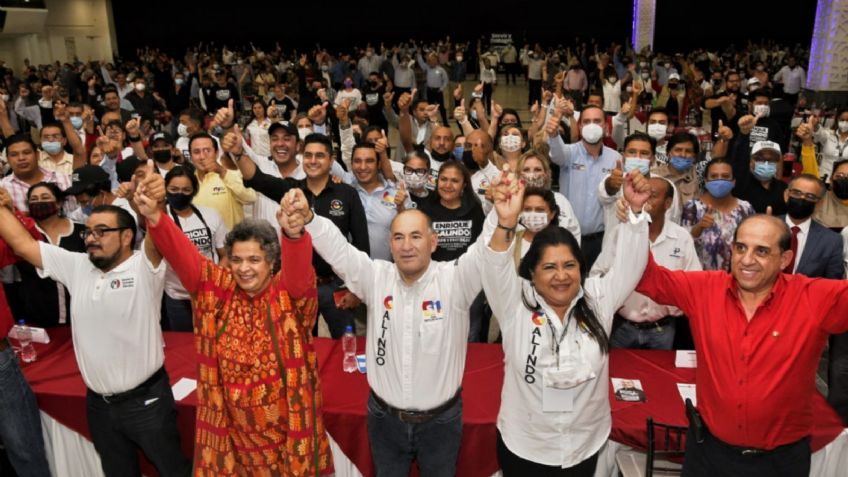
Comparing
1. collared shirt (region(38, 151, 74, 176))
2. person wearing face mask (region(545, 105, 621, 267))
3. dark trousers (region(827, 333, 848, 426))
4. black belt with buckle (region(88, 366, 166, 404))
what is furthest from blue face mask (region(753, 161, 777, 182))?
collared shirt (region(38, 151, 74, 176))

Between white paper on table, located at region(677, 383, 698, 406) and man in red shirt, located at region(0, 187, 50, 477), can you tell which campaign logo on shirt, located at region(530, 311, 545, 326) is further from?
man in red shirt, located at region(0, 187, 50, 477)

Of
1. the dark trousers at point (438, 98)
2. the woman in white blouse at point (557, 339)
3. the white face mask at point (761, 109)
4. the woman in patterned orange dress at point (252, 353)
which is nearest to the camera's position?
the woman in white blouse at point (557, 339)

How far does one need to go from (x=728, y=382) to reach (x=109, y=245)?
249 cm

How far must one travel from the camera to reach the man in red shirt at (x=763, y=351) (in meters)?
2.12

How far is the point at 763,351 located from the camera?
214cm

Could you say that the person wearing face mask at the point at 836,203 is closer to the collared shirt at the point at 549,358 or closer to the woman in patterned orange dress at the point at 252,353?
the collared shirt at the point at 549,358

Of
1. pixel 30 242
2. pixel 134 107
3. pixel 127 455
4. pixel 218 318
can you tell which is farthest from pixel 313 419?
pixel 134 107

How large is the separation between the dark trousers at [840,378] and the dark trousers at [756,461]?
1.36m

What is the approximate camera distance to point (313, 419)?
8.38 ft

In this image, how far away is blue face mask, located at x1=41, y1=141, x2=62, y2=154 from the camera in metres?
5.33

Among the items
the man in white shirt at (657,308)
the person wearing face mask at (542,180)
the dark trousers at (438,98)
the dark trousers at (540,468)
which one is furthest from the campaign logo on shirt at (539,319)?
the dark trousers at (438,98)

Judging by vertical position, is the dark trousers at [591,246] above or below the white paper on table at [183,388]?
above

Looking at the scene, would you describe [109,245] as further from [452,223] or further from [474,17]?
[474,17]

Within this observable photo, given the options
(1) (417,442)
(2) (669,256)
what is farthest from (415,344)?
(2) (669,256)
